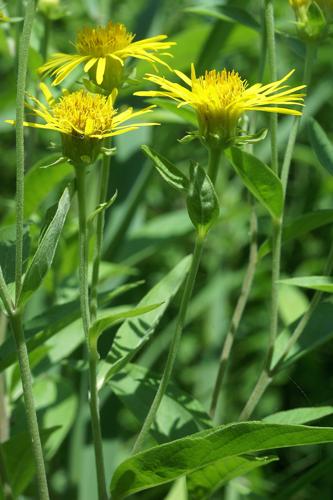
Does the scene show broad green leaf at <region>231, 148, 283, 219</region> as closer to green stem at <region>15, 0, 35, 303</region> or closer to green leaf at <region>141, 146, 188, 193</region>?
green leaf at <region>141, 146, 188, 193</region>

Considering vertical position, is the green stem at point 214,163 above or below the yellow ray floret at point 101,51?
below

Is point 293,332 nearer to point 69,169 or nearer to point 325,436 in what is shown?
point 325,436

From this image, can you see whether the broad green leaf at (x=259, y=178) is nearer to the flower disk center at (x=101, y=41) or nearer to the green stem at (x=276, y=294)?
the green stem at (x=276, y=294)

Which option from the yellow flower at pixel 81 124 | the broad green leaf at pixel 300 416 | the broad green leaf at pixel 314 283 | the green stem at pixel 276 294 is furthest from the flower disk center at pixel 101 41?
the broad green leaf at pixel 300 416

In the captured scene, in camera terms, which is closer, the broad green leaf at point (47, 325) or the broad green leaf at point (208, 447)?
the broad green leaf at point (208, 447)

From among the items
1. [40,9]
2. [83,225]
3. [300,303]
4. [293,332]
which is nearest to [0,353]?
[83,225]

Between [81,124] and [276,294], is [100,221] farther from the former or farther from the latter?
[276,294]

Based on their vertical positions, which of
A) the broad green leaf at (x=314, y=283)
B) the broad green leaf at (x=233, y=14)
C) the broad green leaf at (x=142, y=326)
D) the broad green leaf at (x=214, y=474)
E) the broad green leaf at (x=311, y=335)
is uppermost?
the broad green leaf at (x=233, y=14)

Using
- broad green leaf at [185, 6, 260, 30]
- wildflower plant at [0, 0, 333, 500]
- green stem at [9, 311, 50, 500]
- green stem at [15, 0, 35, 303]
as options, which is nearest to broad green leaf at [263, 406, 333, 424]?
wildflower plant at [0, 0, 333, 500]
